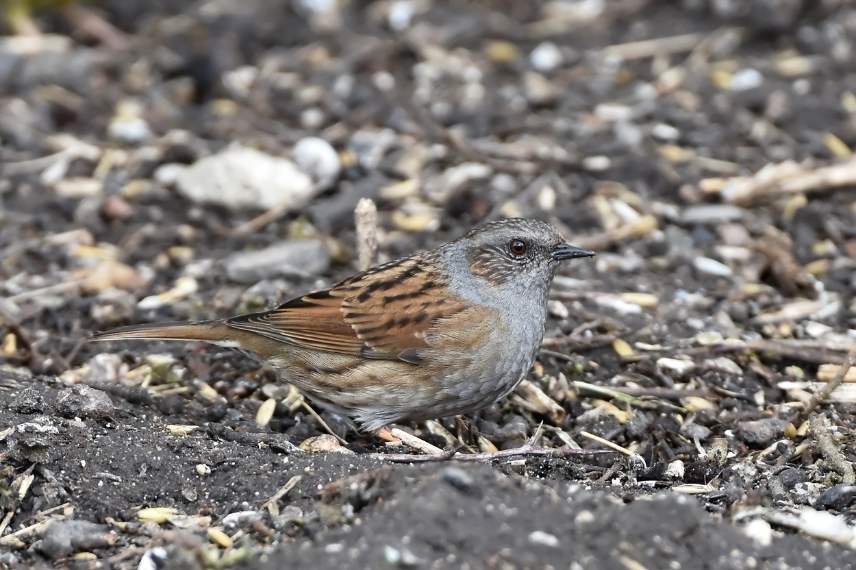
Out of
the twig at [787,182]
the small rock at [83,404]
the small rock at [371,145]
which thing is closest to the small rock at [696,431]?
the small rock at [83,404]

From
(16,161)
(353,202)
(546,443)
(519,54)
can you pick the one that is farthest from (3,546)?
(519,54)

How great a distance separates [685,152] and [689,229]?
0.91m

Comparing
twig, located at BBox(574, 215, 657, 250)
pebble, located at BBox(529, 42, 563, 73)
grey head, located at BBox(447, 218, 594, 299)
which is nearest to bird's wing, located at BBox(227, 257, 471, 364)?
grey head, located at BBox(447, 218, 594, 299)

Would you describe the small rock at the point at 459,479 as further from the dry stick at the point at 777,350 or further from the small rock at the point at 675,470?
the dry stick at the point at 777,350

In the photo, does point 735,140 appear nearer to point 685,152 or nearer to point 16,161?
point 685,152

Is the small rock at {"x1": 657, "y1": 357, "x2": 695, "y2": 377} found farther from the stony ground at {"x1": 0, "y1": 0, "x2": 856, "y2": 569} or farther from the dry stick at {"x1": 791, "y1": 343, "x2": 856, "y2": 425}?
the dry stick at {"x1": 791, "y1": 343, "x2": 856, "y2": 425}

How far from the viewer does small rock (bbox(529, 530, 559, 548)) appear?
149 inches

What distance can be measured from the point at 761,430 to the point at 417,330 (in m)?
1.55

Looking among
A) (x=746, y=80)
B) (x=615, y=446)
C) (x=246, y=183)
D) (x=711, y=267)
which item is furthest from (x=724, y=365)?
(x=746, y=80)

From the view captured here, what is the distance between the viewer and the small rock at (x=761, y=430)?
215 inches

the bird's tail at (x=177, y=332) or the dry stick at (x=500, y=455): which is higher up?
the bird's tail at (x=177, y=332)

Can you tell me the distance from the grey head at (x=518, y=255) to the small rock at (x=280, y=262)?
1466 millimetres

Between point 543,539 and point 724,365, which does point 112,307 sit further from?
point 543,539

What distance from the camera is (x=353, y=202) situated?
25.5ft
